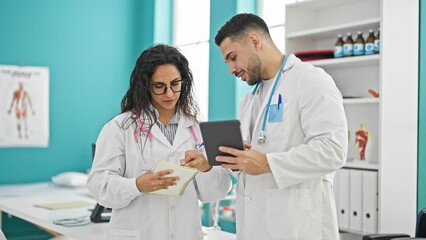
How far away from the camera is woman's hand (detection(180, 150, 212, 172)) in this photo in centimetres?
185

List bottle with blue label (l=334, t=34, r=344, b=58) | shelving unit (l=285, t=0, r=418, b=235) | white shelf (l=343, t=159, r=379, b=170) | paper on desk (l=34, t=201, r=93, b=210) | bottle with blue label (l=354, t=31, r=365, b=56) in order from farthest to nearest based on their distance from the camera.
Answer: paper on desk (l=34, t=201, r=93, b=210), bottle with blue label (l=334, t=34, r=344, b=58), bottle with blue label (l=354, t=31, r=365, b=56), white shelf (l=343, t=159, r=379, b=170), shelving unit (l=285, t=0, r=418, b=235)

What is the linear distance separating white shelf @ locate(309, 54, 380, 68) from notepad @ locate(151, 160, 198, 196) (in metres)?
1.54

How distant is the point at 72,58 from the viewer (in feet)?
17.0

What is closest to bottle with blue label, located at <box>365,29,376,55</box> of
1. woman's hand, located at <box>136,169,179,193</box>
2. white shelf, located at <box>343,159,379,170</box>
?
white shelf, located at <box>343,159,379,170</box>

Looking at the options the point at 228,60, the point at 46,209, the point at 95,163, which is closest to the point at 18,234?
the point at 46,209

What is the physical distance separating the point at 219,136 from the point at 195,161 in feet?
0.65

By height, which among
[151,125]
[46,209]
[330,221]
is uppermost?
[151,125]

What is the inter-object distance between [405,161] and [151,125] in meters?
1.61

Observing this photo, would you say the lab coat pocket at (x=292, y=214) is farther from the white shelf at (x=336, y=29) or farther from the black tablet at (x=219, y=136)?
the white shelf at (x=336, y=29)

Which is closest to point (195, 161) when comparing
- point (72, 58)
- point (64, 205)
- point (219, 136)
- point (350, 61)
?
point (219, 136)

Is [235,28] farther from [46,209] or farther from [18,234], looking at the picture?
[18,234]

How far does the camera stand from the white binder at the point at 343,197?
3.03 meters

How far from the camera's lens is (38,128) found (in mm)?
4965

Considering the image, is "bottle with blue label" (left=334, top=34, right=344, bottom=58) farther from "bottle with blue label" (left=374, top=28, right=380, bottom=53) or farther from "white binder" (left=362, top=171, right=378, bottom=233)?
"white binder" (left=362, top=171, right=378, bottom=233)
